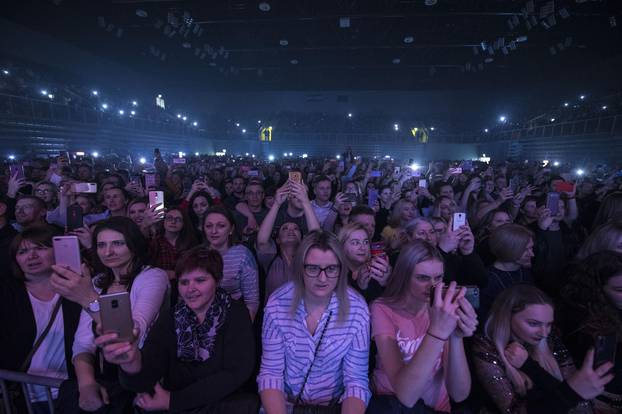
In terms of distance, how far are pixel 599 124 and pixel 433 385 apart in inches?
673

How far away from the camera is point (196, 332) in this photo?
2012mm

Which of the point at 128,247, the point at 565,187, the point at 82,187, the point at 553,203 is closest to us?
the point at 128,247

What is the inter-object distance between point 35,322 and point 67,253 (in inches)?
29.8

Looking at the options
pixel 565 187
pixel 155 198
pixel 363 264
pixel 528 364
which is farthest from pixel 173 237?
pixel 565 187

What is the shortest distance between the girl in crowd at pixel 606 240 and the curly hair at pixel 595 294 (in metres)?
0.70

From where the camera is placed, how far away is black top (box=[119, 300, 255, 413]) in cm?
185

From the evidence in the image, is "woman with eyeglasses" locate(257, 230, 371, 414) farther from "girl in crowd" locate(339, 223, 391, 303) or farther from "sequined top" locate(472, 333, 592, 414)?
"sequined top" locate(472, 333, 592, 414)

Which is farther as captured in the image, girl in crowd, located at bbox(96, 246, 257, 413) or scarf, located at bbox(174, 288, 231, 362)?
scarf, located at bbox(174, 288, 231, 362)

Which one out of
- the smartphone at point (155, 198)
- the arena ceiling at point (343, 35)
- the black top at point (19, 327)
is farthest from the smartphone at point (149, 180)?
the arena ceiling at point (343, 35)

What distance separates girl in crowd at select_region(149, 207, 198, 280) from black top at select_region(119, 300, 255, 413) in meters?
1.61

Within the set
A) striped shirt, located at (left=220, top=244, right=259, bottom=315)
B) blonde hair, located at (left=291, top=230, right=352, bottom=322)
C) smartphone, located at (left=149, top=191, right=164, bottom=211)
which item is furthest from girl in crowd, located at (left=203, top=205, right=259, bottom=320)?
smartphone, located at (left=149, top=191, right=164, bottom=211)

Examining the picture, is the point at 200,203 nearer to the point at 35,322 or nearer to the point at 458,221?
the point at 35,322

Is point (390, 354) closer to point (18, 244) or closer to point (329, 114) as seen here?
point (18, 244)

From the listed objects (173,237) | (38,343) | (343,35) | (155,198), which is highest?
(343,35)
